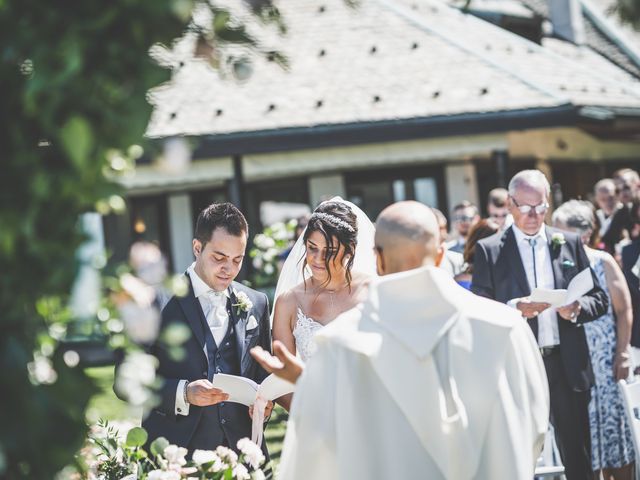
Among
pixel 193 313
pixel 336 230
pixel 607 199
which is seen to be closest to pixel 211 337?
pixel 193 313

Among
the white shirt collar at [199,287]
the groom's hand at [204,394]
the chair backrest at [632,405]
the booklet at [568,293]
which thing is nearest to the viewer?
the groom's hand at [204,394]

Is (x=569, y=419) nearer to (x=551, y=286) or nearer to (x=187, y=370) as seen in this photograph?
(x=551, y=286)

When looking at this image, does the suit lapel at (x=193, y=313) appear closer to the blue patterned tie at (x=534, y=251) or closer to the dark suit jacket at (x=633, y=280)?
the blue patterned tie at (x=534, y=251)

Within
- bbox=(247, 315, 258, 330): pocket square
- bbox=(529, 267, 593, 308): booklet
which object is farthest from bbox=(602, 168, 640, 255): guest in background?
bbox=(247, 315, 258, 330): pocket square

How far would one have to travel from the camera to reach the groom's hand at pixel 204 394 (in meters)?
4.45

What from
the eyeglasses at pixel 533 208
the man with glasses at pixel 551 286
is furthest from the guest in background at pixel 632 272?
the eyeglasses at pixel 533 208

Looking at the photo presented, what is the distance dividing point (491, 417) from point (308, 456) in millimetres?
661

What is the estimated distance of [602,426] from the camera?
665 centimetres

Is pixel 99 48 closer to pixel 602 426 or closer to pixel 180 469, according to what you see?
pixel 180 469

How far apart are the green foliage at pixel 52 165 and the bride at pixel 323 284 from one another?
2956mm

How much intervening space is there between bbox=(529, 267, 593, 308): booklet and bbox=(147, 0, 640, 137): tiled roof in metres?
7.32

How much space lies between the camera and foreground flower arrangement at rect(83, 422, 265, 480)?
3609mm

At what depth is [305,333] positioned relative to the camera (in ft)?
16.6

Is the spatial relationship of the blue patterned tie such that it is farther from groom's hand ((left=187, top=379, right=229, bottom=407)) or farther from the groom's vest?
→ groom's hand ((left=187, top=379, right=229, bottom=407))
